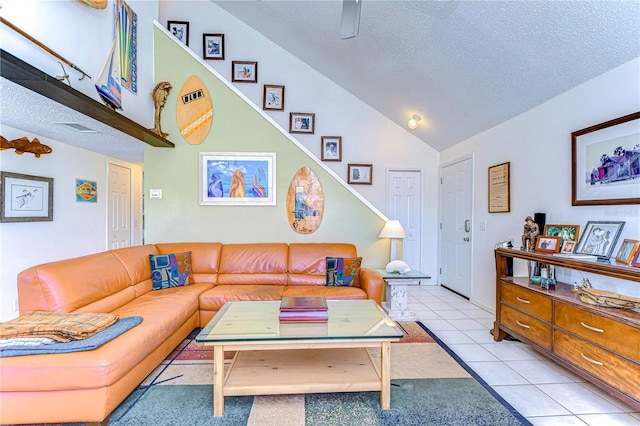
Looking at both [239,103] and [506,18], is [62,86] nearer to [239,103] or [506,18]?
[239,103]

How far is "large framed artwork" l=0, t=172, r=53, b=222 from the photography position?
2.73 m

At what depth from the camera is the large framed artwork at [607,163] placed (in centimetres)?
199

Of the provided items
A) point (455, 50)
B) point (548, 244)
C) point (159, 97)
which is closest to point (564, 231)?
point (548, 244)

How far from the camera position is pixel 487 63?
8.89ft

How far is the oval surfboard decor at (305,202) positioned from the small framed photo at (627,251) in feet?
9.26

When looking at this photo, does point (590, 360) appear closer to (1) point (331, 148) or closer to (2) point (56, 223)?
(1) point (331, 148)

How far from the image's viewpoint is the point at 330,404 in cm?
182

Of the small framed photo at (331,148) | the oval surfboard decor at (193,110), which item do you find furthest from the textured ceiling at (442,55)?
the small framed photo at (331,148)

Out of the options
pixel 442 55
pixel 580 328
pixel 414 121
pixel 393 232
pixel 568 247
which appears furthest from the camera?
pixel 414 121

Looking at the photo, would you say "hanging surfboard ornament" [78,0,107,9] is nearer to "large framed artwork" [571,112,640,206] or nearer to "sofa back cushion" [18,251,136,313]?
"sofa back cushion" [18,251,136,313]

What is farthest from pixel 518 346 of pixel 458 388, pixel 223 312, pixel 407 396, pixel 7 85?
pixel 7 85

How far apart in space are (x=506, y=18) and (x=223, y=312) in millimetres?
3020

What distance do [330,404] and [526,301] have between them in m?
1.75

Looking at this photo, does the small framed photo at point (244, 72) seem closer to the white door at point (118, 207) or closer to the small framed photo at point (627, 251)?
the white door at point (118, 207)
